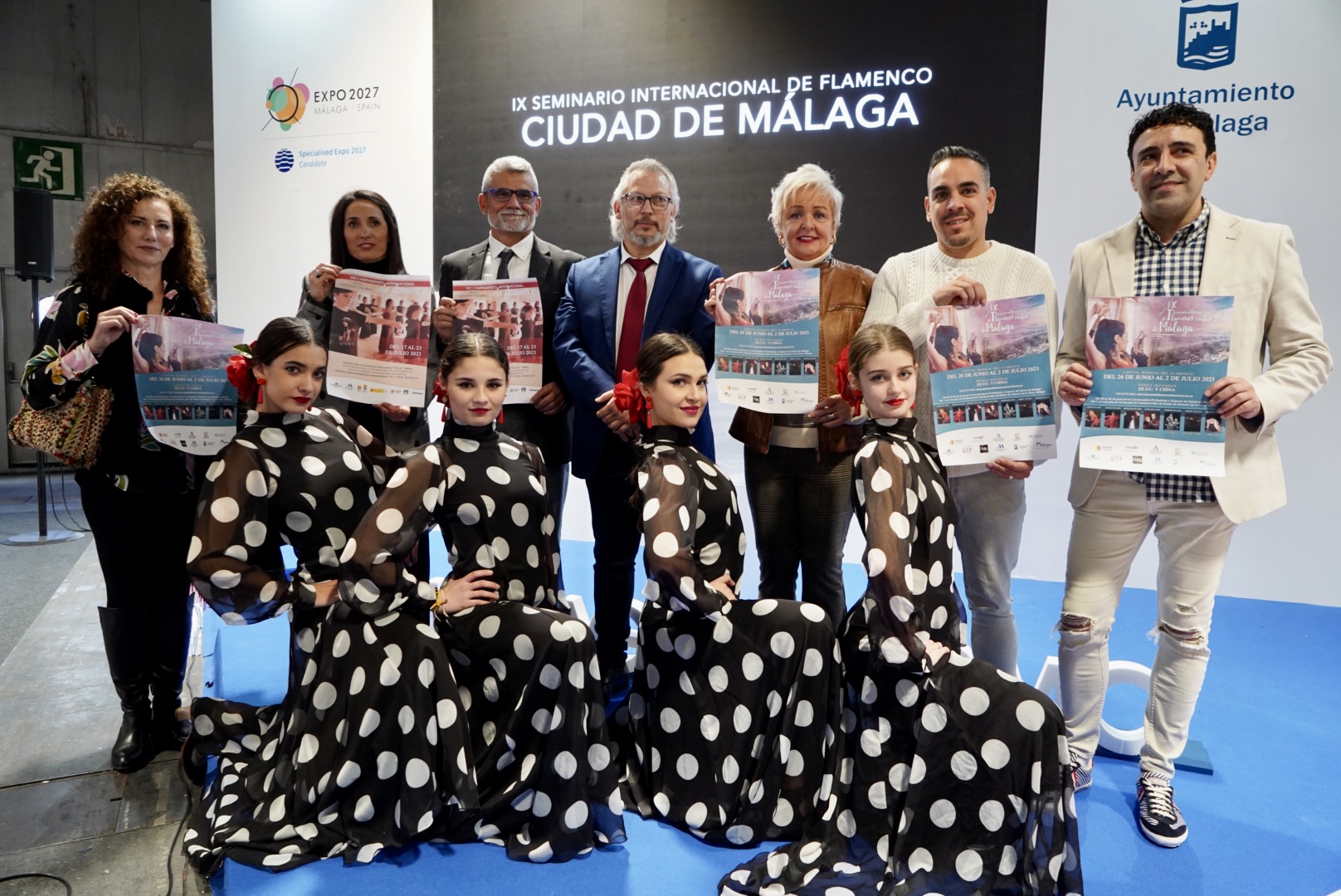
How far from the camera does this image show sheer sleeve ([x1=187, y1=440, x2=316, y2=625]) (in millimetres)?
2504

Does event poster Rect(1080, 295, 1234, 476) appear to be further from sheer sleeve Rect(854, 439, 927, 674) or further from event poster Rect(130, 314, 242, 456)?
event poster Rect(130, 314, 242, 456)

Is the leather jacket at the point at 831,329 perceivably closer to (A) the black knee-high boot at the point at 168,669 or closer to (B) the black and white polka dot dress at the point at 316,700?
(B) the black and white polka dot dress at the point at 316,700

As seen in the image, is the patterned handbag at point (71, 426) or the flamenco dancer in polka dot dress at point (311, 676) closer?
the flamenco dancer in polka dot dress at point (311, 676)

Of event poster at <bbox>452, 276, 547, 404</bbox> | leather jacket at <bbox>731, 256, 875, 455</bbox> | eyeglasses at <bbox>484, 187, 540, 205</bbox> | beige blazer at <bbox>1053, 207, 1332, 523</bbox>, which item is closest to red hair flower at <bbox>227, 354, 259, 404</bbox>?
event poster at <bbox>452, 276, 547, 404</bbox>

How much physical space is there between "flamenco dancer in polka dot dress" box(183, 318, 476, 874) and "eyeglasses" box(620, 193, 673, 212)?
1.32 meters

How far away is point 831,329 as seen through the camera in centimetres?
307

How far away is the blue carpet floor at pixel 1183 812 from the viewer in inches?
94.8

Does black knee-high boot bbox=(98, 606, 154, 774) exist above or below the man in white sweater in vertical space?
below

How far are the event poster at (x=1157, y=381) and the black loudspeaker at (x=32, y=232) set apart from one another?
25.8 ft

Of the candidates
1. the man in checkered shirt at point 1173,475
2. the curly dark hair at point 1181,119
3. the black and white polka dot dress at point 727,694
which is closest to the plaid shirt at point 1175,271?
the man in checkered shirt at point 1173,475

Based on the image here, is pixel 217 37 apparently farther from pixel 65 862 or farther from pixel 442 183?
pixel 65 862

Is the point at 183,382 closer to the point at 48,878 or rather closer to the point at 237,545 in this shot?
the point at 237,545

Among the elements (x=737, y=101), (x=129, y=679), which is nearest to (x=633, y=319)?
(x=129, y=679)

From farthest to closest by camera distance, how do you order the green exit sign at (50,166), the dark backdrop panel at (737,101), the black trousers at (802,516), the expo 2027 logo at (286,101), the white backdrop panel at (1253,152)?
1. the green exit sign at (50,166)
2. the expo 2027 logo at (286,101)
3. the dark backdrop panel at (737,101)
4. the white backdrop panel at (1253,152)
5. the black trousers at (802,516)
